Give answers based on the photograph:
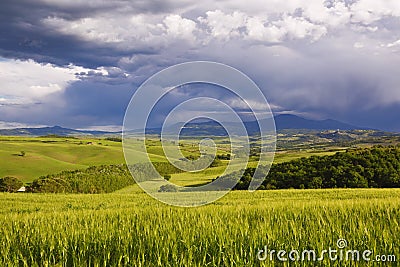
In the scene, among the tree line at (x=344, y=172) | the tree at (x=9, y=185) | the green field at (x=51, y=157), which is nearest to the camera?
the tree line at (x=344, y=172)

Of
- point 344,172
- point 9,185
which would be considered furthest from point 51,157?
point 344,172

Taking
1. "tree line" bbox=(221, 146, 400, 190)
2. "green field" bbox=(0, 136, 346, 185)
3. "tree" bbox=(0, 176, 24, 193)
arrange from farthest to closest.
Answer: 1. "green field" bbox=(0, 136, 346, 185)
2. "tree" bbox=(0, 176, 24, 193)
3. "tree line" bbox=(221, 146, 400, 190)

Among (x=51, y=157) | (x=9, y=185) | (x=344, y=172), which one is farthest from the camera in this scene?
(x=51, y=157)

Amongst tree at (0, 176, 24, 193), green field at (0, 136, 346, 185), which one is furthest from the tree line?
green field at (0, 136, 346, 185)

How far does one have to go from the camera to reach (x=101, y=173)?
238ft

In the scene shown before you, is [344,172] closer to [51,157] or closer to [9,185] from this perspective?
[9,185]

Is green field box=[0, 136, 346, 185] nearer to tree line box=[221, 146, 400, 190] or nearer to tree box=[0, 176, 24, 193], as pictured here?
tree box=[0, 176, 24, 193]

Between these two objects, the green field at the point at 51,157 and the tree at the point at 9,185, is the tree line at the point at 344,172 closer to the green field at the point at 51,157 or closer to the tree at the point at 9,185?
the tree at the point at 9,185

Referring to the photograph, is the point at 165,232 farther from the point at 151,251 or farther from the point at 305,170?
the point at 305,170

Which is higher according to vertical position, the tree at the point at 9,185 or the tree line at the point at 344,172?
the tree line at the point at 344,172

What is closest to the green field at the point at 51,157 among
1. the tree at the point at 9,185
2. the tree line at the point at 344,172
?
the tree at the point at 9,185

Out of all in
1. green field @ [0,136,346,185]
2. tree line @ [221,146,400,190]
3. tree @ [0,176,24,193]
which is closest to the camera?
tree line @ [221,146,400,190]

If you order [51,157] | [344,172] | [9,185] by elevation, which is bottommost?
[9,185]

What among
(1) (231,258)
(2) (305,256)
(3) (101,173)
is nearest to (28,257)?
(1) (231,258)
